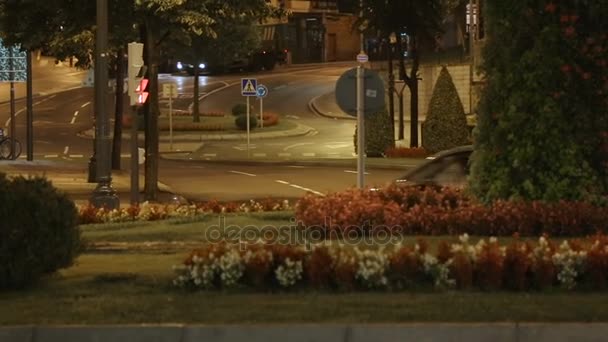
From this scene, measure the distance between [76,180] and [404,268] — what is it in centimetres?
2081

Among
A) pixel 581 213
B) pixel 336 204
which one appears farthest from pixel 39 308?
pixel 581 213

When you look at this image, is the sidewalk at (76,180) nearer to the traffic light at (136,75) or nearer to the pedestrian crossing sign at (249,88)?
the traffic light at (136,75)

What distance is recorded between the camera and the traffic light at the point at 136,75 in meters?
20.2

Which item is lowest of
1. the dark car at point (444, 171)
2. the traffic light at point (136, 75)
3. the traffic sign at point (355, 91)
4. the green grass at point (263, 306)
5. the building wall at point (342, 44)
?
the green grass at point (263, 306)

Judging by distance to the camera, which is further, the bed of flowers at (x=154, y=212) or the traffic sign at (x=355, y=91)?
the bed of flowers at (x=154, y=212)

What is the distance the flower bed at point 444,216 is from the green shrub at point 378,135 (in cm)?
2711

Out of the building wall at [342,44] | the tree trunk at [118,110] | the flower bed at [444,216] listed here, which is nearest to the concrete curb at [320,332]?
the flower bed at [444,216]

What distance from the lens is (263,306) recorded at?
347 inches

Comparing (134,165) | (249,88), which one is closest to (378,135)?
(249,88)

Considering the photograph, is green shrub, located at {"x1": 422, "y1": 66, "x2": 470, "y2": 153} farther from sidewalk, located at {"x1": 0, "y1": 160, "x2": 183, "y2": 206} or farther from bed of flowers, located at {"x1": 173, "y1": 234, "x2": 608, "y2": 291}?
bed of flowers, located at {"x1": 173, "y1": 234, "x2": 608, "y2": 291}

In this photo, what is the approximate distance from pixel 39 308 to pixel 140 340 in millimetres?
1286

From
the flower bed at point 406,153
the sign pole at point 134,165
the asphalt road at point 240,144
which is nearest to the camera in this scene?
the sign pole at point 134,165

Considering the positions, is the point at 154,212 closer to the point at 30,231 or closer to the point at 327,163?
the point at 30,231

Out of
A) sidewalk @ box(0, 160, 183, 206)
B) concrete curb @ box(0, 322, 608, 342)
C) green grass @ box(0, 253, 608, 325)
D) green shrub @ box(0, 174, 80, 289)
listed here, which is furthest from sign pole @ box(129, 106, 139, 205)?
concrete curb @ box(0, 322, 608, 342)
